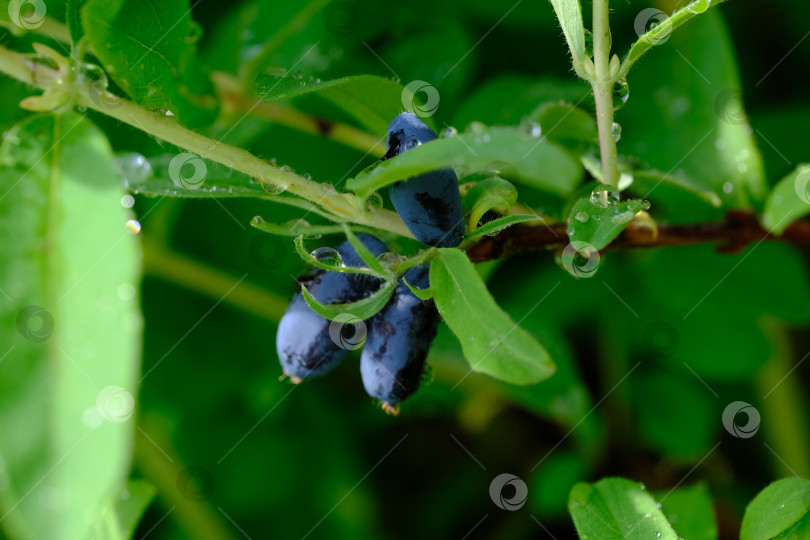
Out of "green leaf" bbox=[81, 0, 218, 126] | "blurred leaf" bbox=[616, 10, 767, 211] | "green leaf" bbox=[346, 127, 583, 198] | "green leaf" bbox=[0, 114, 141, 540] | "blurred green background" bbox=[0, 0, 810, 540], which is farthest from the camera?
"blurred green background" bbox=[0, 0, 810, 540]

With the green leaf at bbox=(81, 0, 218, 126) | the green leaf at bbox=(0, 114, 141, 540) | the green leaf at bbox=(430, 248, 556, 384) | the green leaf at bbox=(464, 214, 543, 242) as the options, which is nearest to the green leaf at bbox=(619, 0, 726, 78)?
the green leaf at bbox=(464, 214, 543, 242)

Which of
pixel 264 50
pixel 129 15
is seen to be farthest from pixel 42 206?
pixel 264 50

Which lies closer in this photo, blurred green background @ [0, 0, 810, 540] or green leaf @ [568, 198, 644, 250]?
green leaf @ [568, 198, 644, 250]

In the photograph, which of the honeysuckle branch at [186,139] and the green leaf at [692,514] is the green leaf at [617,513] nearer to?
the green leaf at [692,514]

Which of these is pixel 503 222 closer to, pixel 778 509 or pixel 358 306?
pixel 358 306

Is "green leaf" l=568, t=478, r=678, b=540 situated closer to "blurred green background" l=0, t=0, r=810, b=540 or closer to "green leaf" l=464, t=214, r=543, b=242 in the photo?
"green leaf" l=464, t=214, r=543, b=242

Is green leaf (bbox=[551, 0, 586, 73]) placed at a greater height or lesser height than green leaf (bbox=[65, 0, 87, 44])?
lesser
